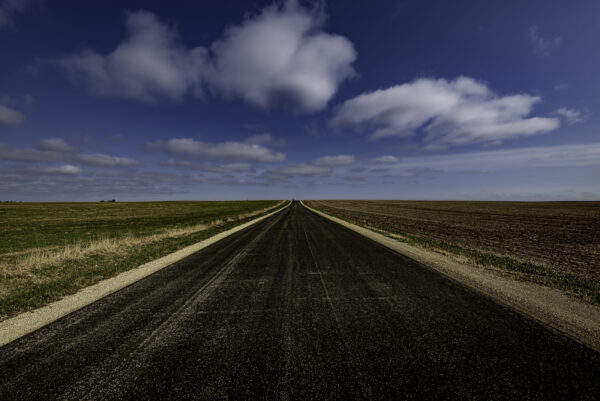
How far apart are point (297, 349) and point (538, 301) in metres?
6.13

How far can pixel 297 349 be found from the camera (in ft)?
12.7

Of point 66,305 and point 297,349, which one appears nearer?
point 297,349

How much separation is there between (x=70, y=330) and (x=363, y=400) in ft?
17.7

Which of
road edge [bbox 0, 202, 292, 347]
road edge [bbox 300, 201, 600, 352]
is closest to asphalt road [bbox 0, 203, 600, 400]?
road edge [bbox 0, 202, 292, 347]

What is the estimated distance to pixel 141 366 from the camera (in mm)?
3512

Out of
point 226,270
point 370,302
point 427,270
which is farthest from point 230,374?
point 427,270

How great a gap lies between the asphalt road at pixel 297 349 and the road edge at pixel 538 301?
1.40 ft

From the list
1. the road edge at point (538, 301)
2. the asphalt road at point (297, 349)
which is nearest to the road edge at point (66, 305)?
the asphalt road at point (297, 349)

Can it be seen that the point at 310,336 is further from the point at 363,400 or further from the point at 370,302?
the point at 370,302

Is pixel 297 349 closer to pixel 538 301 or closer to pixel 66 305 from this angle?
pixel 66 305

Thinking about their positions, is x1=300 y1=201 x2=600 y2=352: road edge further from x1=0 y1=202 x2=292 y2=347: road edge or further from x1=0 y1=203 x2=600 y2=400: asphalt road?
x1=0 y1=202 x2=292 y2=347: road edge

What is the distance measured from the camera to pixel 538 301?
586cm

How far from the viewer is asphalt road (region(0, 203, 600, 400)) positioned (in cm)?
304

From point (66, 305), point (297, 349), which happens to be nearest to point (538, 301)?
point (297, 349)
